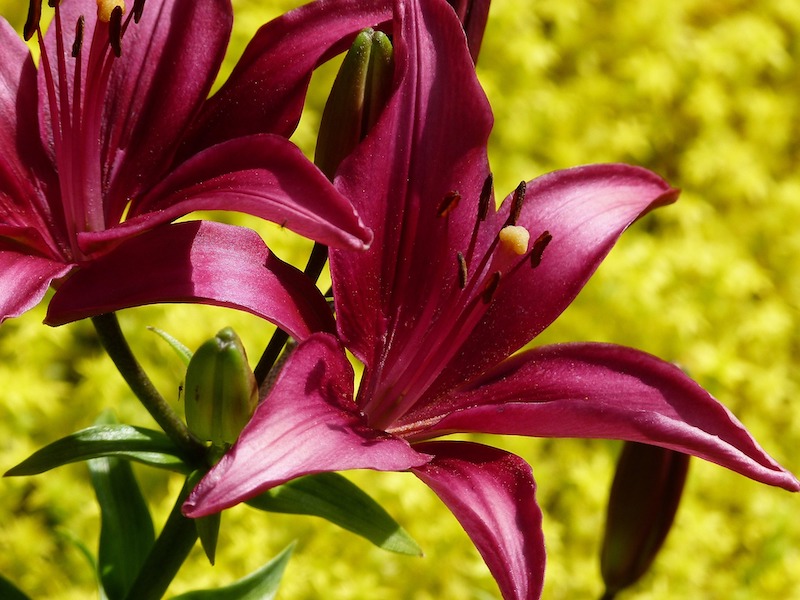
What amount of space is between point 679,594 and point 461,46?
0.93 meters

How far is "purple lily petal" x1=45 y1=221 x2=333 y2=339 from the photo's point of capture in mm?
460

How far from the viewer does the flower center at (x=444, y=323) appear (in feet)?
1.83

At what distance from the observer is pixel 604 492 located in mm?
1310

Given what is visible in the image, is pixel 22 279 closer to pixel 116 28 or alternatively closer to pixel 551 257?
pixel 116 28

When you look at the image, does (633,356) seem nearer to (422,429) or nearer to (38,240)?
(422,429)

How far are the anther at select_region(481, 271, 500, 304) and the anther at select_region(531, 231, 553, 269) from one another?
0.02 meters

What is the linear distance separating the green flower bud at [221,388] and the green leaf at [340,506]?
0.08 metres

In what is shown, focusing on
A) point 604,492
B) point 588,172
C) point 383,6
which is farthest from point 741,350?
point 383,6

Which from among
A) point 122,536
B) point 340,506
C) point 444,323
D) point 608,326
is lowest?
point 608,326

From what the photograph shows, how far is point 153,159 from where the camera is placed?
0.57 metres

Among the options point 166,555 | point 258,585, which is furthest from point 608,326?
point 166,555

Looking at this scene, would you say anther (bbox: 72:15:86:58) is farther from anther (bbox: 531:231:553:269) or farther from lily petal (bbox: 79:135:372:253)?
anther (bbox: 531:231:553:269)

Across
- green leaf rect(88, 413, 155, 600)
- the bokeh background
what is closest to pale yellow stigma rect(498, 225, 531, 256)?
green leaf rect(88, 413, 155, 600)

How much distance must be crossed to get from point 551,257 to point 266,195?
186mm
